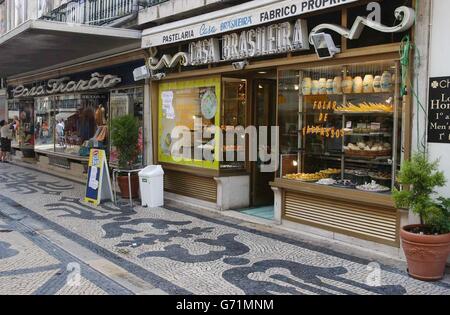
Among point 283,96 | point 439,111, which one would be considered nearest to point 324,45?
point 283,96

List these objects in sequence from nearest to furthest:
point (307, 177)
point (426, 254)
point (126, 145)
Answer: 1. point (426, 254)
2. point (307, 177)
3. point (126, 145)

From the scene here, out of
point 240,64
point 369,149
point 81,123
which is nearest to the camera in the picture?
point 369,149

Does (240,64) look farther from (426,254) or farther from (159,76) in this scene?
(426,254)

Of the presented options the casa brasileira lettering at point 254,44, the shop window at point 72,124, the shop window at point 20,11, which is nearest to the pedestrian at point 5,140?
the shop window at point 72,124

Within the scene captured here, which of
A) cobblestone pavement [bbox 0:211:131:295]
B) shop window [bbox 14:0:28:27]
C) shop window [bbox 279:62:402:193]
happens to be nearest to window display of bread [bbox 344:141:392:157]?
shop window [bbox 279:62:402:193]

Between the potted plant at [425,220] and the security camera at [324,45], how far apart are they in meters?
2.11

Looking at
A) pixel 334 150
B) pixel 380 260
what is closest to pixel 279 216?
pixel 334 150

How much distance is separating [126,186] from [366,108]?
222 inches

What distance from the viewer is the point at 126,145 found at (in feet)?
34.8

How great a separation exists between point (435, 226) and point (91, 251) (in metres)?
4.33

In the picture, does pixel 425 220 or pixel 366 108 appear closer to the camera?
pixel 425 220

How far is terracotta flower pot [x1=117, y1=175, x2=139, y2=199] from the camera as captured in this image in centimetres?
1070

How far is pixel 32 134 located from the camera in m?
19.4
